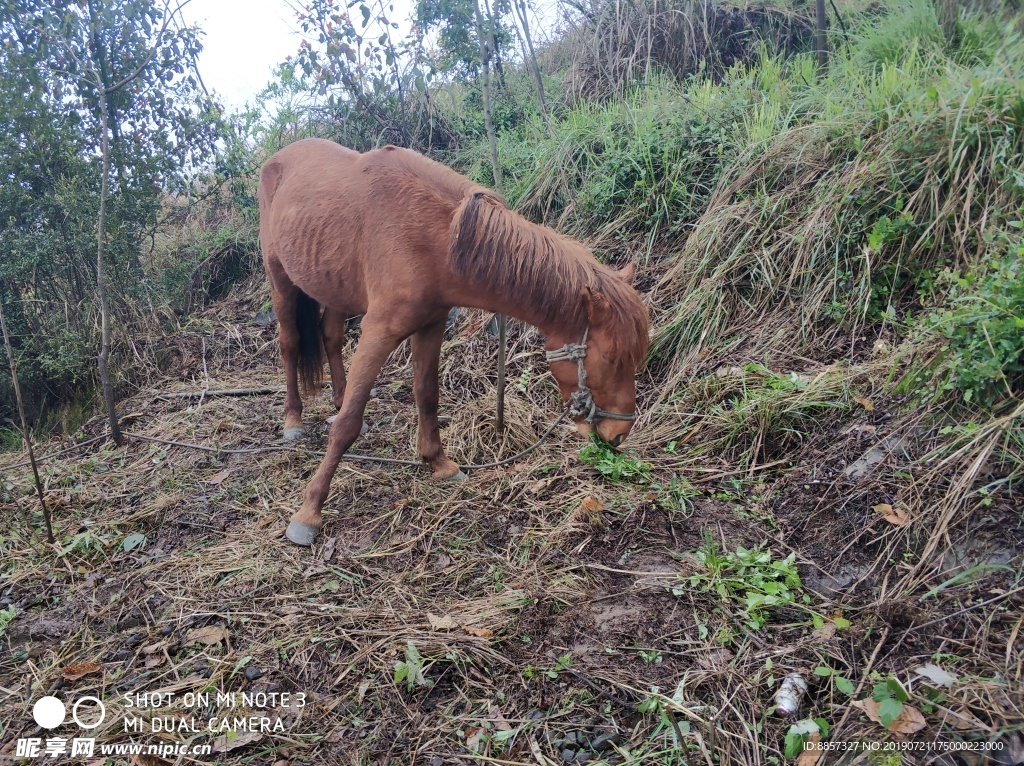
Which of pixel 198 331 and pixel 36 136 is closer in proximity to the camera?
pixel 36 136

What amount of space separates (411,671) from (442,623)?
28 centimetres

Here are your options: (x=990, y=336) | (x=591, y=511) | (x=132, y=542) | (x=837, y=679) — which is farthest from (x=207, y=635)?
(x=990, y=336)

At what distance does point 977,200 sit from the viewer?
3.49m

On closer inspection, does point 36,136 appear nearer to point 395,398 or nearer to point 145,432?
point 145,432

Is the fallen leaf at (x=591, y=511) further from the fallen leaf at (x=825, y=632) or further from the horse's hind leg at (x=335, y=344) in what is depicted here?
the horse's hind leg at (x=335, y=344)

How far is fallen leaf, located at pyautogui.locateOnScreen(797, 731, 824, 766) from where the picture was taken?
1.88 m

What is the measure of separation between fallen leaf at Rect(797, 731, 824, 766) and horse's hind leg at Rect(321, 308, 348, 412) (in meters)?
3.75

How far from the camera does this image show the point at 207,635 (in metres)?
2.71

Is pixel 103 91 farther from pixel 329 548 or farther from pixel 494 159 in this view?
pixel 329 548

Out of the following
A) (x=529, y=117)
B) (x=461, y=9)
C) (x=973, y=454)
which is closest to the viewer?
(x=973, y=454)

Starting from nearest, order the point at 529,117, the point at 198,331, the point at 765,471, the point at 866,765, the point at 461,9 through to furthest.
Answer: the point at 866,765 < the point at 765,471 < the point at 461,9 < the point at 198,331 < the point at 529,117

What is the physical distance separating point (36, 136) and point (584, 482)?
204 inches

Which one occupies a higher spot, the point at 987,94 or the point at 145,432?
the point at 987,94

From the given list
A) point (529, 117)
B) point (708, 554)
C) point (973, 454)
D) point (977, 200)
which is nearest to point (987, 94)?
point (977, 200)
